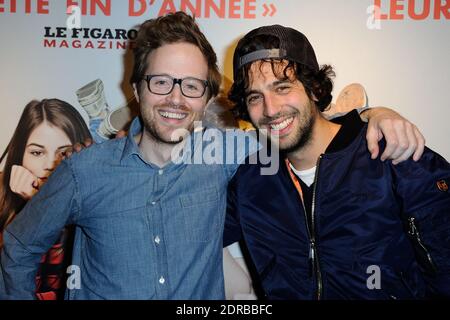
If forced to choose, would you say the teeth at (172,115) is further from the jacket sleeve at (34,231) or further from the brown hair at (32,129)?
the brown hair at (32,129)

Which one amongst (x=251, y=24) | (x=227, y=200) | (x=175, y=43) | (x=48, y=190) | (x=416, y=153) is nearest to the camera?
(x=416, y=153)

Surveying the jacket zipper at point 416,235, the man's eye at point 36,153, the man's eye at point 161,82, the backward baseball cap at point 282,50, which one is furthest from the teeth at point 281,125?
the man's eye at point 36,153

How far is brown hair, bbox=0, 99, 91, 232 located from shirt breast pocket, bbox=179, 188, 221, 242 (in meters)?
0.93

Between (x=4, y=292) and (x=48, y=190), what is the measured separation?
0.46 m

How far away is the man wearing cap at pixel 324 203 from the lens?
1.44m

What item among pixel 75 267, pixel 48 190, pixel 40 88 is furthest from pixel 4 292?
pixel 40 88

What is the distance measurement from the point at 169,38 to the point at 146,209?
72cm

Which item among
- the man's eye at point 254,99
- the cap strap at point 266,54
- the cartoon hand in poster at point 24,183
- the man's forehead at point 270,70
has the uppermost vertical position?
the cap strap at point 266,54

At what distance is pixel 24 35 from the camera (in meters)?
2.21

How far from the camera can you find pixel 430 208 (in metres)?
1.40

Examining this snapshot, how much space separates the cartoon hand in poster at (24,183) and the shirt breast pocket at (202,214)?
1.08 m

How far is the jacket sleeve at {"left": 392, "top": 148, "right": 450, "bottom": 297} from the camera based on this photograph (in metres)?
1.39

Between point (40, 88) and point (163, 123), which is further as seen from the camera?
point (40, 88)
